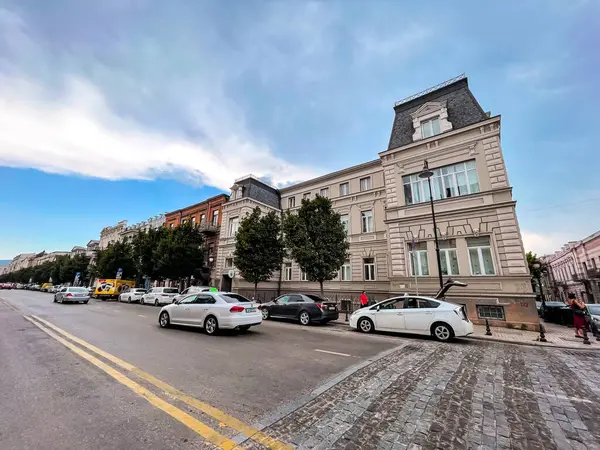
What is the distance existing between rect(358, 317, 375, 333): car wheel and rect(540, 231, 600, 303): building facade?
114 feet

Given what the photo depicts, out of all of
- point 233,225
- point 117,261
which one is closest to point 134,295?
point 233,225

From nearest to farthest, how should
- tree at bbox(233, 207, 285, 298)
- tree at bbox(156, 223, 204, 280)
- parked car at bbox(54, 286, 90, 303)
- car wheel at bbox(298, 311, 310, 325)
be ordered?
1. car wheel at bbox(298, 311, 310, 325)
2. tree at bbox(233, 207, 285, 298)
3. parked car at bbox(54, 286, 90, 303)
4. tree at bbox(156, 223, 204, 280)

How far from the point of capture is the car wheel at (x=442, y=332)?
31.1ft

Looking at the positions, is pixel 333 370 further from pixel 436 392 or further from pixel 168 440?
pixel 168 440

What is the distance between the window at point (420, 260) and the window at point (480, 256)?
2404mm

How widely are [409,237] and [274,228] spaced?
10.5 meters

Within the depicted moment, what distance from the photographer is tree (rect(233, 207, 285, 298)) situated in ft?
69.5

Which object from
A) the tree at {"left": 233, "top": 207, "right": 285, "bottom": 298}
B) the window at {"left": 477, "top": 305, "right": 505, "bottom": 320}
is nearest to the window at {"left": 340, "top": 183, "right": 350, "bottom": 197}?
the tree at {"left": 233, "top": 207, "right": 285, "bottom": 298}

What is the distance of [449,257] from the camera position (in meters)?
15.9

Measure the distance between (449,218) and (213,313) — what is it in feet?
47.7

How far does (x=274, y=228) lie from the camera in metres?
21.8

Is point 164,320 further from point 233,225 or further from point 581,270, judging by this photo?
point 581,270

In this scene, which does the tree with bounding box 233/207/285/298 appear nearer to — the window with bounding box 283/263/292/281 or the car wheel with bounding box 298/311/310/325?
the window with bounding box 283/263/292/281

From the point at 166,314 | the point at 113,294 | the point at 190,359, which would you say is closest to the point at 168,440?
the point at 190,359
